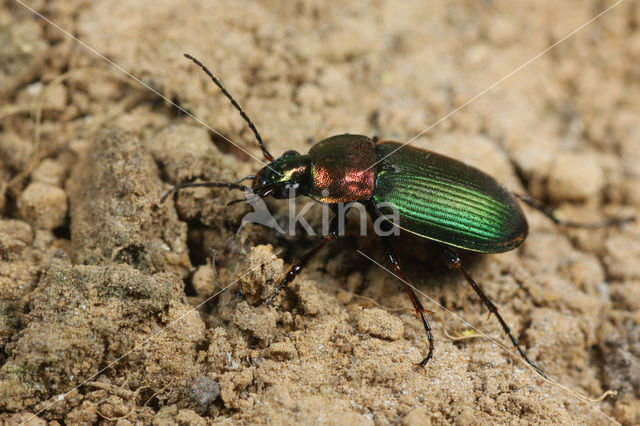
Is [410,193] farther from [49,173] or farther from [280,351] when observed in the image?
[49,173]

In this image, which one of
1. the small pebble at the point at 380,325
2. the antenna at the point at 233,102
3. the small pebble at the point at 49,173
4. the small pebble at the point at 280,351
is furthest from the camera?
the small pebble at the point at 49,173

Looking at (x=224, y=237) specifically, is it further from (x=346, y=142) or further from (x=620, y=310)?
(x=620, y=310)

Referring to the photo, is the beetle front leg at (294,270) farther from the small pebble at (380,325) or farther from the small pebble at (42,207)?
the small pebble at (42,207)

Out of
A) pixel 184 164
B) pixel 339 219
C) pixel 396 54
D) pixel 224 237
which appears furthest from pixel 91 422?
pixel 396 54

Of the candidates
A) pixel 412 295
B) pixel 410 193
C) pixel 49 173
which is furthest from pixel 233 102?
pixel 412 295

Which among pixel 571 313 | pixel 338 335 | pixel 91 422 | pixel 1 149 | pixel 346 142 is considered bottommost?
pixel 91 422

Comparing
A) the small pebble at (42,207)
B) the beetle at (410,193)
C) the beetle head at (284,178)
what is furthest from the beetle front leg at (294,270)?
the small pebble at (42,207)
